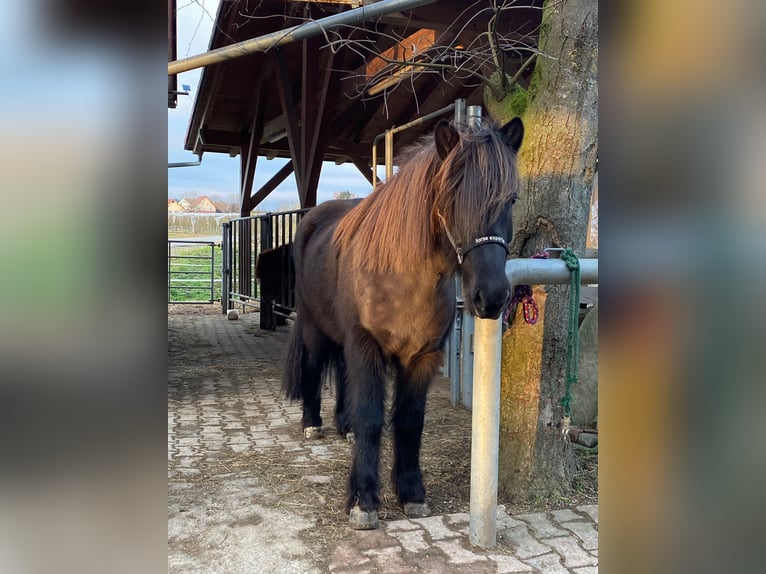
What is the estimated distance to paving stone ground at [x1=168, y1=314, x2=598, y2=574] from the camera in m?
2.07

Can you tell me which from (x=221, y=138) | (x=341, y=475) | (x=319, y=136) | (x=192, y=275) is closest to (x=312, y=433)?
(x=341, y=475)

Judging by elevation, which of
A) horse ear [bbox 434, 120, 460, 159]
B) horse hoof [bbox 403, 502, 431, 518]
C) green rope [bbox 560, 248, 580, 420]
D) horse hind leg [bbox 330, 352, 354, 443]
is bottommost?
horse hoof [bbox 403, 502, 431, 518]

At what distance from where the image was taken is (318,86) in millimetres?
7117

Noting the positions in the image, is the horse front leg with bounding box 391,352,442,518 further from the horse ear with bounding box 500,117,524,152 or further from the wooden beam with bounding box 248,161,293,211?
the wooden beam with bounding box 248,161,293,211

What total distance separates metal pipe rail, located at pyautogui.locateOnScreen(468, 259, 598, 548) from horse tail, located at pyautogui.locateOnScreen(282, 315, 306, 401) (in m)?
1.91

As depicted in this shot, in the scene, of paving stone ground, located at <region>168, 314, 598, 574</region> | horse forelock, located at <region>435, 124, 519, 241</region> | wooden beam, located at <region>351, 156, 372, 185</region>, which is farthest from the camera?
wooden beam, located at <region>351, 156, 372, 185</region>

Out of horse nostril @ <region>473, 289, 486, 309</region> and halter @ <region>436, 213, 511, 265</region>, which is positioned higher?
halter @ <region>436, 213, 511, 265</region>

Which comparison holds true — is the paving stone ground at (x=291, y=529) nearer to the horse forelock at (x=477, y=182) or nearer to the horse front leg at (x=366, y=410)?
the horse front leg at (x=366, y=410)

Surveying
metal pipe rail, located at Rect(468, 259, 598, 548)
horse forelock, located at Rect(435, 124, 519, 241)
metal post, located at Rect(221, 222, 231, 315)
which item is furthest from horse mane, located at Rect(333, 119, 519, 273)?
metal post, located at Rect(221, 222, 231, 315)

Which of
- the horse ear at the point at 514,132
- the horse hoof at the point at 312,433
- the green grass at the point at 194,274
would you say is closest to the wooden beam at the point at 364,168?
the green grass at the point at 194,274

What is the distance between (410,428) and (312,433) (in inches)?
49.1

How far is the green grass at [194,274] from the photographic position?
1363cm
